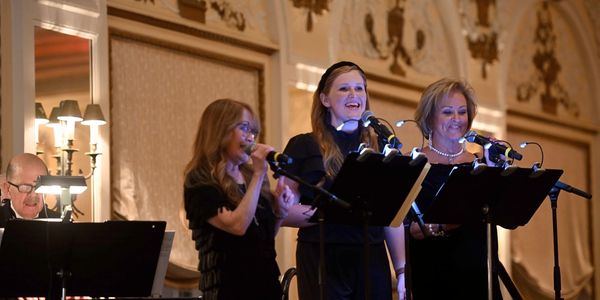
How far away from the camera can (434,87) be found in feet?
19.3

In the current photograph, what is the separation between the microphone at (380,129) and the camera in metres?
4.99

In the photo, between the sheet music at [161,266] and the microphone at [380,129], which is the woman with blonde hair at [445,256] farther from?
the sheet music at [161,266]

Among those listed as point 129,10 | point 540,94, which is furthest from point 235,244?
point 540,94

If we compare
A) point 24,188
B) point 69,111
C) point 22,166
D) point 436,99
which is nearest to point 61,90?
point 69,111

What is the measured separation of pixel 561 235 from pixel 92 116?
771cm

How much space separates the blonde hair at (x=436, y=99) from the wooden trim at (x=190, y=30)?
10.4 ft

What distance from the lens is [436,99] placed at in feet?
19.1

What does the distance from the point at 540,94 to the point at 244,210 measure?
952cm

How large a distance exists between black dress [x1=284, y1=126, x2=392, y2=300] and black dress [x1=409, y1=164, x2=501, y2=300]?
0.28 m

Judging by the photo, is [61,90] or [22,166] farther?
[61,90]

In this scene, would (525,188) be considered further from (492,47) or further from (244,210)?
(492,47)

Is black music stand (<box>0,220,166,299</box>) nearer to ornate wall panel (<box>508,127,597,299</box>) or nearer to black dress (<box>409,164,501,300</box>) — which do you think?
black dress (<box>409,164,501,300</box>)

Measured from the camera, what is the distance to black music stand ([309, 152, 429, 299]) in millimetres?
4699

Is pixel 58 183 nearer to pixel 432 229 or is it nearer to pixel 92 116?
pixel 432 229
